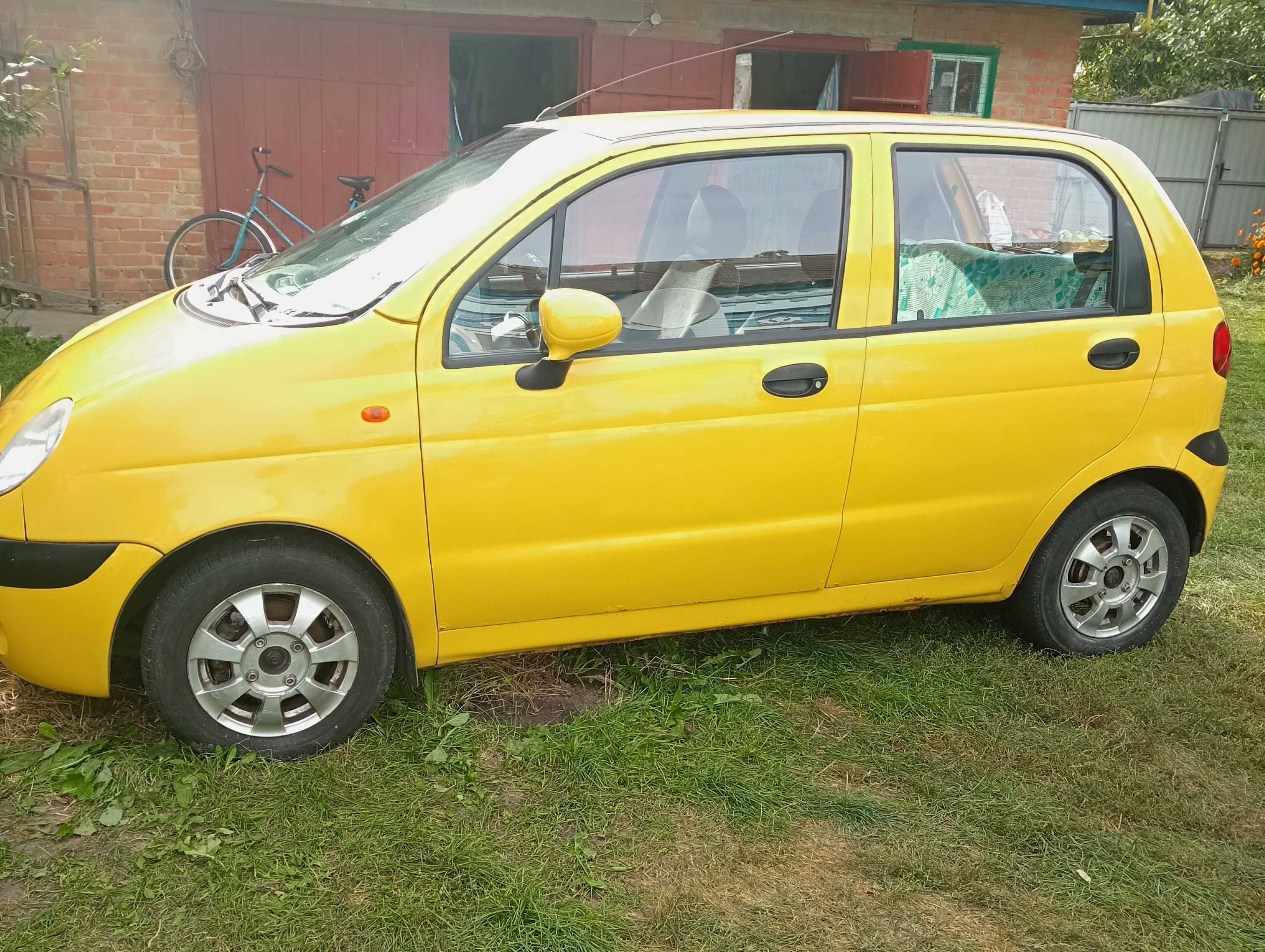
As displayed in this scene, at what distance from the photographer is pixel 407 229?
11.1 ft

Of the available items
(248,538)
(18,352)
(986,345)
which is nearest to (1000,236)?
(986,345)

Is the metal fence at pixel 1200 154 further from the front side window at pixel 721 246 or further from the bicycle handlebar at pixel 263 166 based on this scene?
the front side window at pixel 721 246

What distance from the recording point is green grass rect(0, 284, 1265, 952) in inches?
104

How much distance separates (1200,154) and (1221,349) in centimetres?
1628

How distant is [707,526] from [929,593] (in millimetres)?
902

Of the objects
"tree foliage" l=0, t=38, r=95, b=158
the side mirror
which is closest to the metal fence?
"tree foliage" l=0, t=38, r=95, b=158

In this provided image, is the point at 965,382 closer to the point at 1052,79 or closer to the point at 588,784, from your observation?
the point at 588,784

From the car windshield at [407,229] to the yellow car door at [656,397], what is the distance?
5.2 inches

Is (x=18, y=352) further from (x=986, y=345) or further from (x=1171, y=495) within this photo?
(x=1171, y=495)

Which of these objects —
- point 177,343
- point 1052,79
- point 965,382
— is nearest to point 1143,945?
point 965,382

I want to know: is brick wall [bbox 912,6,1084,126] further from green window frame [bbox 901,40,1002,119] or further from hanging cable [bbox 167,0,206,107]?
hanging cable [bbox 167,0,206,107]

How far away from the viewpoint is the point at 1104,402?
12.2 ft

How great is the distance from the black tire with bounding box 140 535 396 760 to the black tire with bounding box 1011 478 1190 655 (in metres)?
2.19

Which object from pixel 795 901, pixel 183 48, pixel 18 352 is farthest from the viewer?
pixel 183 48
